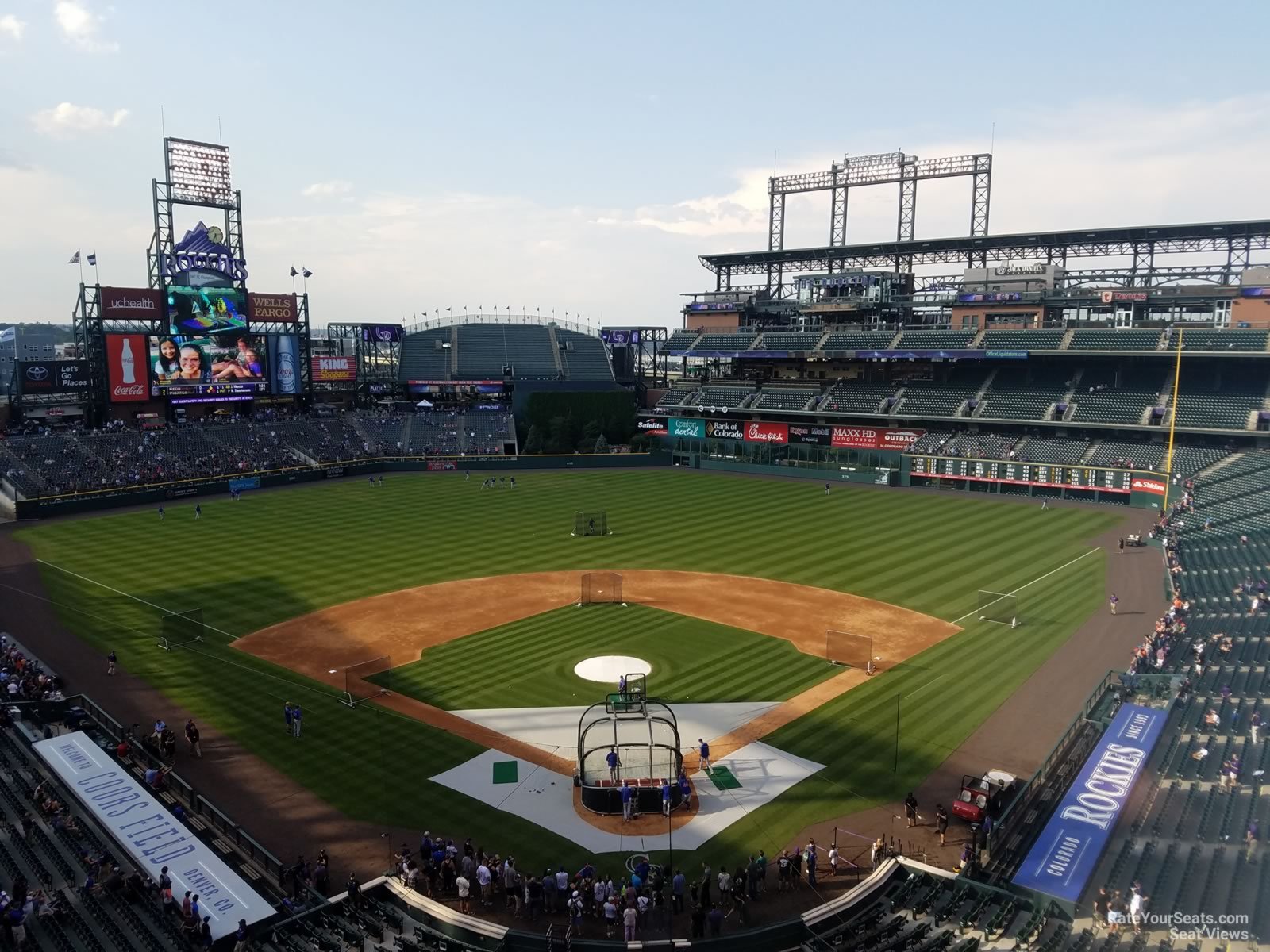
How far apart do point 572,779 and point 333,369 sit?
228 feet

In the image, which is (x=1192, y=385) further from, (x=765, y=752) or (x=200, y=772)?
(x=200, y=772)

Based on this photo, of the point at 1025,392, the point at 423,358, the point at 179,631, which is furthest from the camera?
the point at 423,358

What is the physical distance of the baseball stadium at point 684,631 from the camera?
51.1 feet

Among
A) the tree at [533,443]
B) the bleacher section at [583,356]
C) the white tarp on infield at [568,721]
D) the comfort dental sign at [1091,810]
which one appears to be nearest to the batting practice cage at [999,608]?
the comfort dental sign at [1091,810]

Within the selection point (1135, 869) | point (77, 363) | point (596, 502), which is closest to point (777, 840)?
point (1135, 869)

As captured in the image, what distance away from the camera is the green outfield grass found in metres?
24.9

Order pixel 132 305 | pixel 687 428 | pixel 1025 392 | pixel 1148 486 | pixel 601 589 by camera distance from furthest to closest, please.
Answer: pixel 687 428, pixel 1025 392, pixel 132 305, pixel 1148 486, pixel 601 589

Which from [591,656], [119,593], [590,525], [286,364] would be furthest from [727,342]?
[119,593]

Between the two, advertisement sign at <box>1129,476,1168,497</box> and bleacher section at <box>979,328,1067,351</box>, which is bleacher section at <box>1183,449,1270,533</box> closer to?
advertisement sign at <box>1129,476,1168,497</box>

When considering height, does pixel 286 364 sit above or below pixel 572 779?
above

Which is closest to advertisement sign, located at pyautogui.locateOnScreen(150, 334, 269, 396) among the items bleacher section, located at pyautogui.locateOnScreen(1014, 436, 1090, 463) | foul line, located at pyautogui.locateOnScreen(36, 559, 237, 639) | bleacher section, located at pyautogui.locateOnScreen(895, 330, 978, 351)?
foul line, located at pyautogui.locateOnScreen(36, 559, 237, 639)

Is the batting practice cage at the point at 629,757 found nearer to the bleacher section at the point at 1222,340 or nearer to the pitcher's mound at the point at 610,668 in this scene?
the pitcher's mound at the point at 610,668

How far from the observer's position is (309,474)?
67000 millimetres

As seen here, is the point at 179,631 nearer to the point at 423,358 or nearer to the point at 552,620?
the point at 552,620
